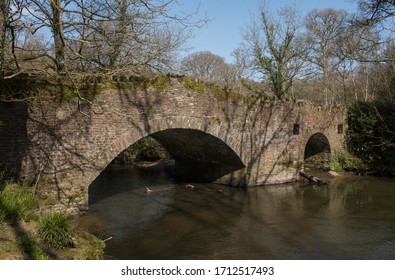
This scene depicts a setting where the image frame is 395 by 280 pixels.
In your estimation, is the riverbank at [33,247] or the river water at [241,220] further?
the river water at [241,220]

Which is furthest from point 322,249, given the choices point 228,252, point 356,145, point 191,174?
point 356,145

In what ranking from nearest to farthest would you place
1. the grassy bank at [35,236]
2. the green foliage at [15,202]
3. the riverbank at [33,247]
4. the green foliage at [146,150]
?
the riverbank at [33,247]
the grassy bank at [35,236]
the green foliage at [15,202]
the green foliage at [146,150]

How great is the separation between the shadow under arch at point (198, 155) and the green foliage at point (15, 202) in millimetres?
5576

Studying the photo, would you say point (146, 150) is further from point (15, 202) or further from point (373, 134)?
point (15, 202)

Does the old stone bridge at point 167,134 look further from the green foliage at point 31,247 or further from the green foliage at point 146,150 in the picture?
the green foliage at point 146,150

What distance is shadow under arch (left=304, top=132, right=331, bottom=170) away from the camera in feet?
66.0

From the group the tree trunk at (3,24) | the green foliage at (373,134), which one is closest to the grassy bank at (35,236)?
the tree trunk at (3,24)

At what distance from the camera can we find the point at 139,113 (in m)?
11.1

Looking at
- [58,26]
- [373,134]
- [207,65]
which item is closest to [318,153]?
[373,134]

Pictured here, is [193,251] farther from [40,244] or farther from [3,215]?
[3,215]

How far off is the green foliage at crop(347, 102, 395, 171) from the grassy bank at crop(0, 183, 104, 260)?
16.4 metres

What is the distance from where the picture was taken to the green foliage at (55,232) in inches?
273

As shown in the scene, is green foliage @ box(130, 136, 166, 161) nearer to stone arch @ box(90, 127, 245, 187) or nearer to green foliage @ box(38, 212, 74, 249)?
stone arch @ box(90, 127, 245, 187)
